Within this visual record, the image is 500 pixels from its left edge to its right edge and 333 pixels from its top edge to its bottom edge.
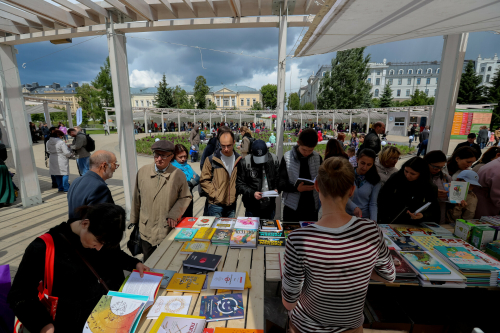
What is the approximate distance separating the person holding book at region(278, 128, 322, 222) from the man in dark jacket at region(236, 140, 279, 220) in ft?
0.61

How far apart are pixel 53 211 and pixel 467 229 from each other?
285 inches

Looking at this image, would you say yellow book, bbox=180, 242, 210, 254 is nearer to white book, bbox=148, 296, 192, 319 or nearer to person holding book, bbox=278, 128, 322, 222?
white book, bbox=148, 296, 192, 319

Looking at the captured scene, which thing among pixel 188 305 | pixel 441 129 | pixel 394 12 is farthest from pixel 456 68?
pixel 188 305

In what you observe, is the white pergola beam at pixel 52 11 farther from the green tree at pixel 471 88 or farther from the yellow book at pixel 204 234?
the green tree at pixel 471 88

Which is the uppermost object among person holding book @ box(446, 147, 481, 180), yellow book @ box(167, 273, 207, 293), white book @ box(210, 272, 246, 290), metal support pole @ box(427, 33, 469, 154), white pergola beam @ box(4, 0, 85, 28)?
white pergola beam @ box(4, 0, 85, 28)

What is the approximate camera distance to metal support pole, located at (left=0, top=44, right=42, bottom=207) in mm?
4801

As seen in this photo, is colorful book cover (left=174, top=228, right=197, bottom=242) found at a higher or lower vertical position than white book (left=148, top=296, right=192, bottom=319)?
higher

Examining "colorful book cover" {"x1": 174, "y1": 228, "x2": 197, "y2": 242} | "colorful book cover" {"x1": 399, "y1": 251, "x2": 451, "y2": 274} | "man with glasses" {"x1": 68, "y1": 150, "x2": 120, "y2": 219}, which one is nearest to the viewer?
"colorful book cover" {"x1": 399, "y1": 251, "x2": 451, "y2": 274}

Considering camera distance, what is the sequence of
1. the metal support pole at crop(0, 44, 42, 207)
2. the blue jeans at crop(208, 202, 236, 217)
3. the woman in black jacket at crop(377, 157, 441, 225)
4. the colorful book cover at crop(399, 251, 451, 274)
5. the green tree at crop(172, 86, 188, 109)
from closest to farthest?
the colorful book cover at crop(399, 251, 451, 274) < the woman in black jacket at crop(377, 157, 441, 225) < the blue jeans at crop(208, 202, 236, 217) < the metal support pole at crop(0, 44, 42, 207) < the green tree at crop(172, 86, 188, 109)

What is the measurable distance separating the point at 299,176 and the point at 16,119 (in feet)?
20.2

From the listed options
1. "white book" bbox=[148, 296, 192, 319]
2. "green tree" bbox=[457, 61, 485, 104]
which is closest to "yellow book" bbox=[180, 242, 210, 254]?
"white book" bbox=[148, 296, 192, 319]

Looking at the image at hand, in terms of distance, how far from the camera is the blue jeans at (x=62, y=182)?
6371mm

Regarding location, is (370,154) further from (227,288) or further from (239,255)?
(227,288)

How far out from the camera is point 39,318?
1.31 m
